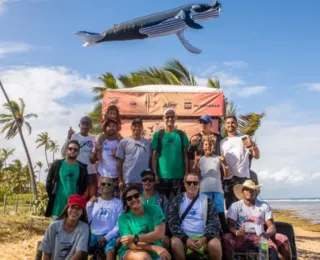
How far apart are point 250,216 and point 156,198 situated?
1288 millimetres

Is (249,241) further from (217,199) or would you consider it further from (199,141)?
(199,141)

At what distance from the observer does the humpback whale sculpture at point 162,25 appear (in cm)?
611

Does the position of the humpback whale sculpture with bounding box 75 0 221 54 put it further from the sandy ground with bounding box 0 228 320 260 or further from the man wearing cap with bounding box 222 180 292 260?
the sandy ground with bounding box 0 228 320 260

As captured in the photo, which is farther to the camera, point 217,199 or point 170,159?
point 170,159

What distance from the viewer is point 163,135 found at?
218 inches

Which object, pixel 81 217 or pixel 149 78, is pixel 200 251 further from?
pixel 149 78

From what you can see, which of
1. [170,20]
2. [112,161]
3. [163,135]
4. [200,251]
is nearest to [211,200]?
[200,251]

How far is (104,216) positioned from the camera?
4.90m

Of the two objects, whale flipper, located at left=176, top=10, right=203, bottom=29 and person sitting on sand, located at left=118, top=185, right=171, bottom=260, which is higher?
whale flipper, located at left=176, top=10, right=203, bottom=29

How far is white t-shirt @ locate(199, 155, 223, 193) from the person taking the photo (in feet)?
17.5

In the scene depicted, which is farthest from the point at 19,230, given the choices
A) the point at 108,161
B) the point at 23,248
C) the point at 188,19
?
the point at 188,19

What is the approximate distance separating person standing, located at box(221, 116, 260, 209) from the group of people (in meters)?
0.01

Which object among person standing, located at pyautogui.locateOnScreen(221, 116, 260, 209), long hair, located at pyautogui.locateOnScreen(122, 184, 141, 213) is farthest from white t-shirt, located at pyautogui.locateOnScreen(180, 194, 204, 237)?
person standing, located at pyautogui.locateOnScreen(221, 116, 260, 209)

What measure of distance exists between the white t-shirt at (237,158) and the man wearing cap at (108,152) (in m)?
1.60
